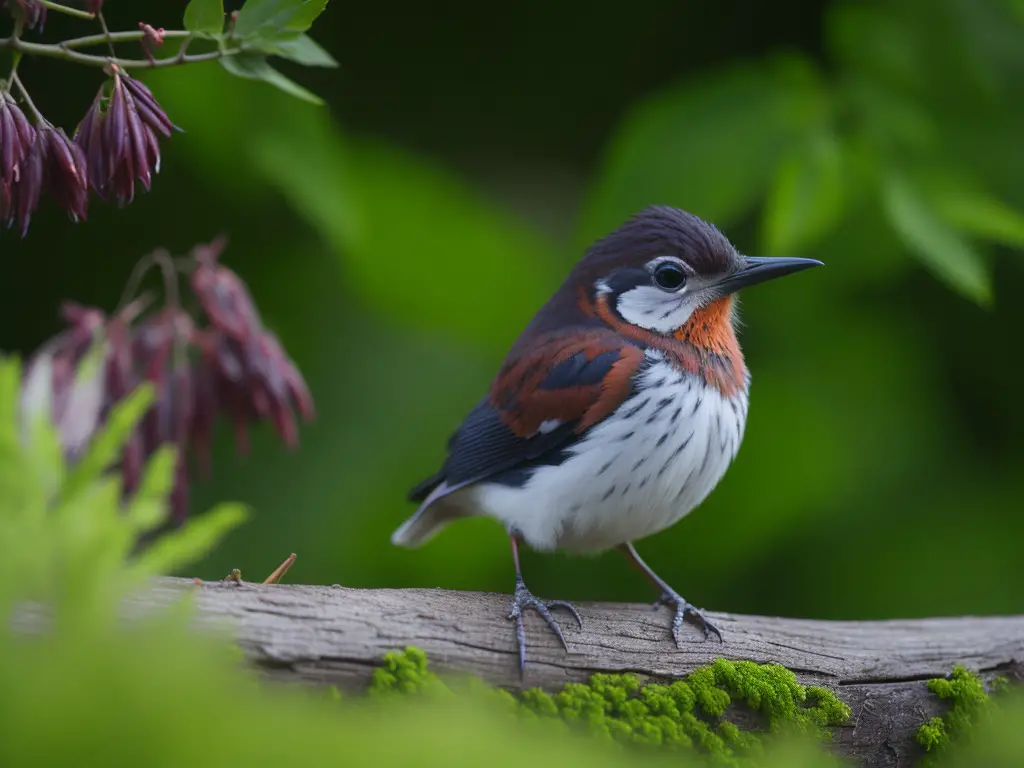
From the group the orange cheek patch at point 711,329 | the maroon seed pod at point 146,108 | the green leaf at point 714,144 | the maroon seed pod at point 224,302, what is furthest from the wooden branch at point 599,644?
the green leaf at point 714,144

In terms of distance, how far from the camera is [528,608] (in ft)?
8.50

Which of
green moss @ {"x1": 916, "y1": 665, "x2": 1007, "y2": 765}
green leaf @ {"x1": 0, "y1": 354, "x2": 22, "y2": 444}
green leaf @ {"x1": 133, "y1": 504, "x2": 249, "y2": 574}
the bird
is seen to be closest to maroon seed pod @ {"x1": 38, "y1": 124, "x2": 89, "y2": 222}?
green leaf @ {"x1": 0, "y1": 354, "x2": 22, "y2": 444}

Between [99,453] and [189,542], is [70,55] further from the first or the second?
[189,542]

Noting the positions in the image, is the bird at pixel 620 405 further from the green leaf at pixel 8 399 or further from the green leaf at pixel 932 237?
the green leaf at pixel 8 399

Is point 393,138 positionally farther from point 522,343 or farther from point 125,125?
point 125,125

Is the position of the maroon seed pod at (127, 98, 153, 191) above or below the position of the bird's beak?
above

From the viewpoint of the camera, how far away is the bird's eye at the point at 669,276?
2943 mm

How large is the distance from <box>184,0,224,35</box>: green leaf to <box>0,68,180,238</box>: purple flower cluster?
0.46ft

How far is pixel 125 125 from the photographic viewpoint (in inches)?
72.1

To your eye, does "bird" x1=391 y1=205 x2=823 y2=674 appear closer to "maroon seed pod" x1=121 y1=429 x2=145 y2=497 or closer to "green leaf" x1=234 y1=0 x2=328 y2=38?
"maroon seed pod" x1=121 y1=429 x2=145 y2=497

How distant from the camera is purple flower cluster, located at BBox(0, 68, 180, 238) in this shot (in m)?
1.76

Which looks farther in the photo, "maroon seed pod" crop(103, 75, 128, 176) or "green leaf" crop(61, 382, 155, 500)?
"maroon seed pod" crop(103, 75, 128, 176)

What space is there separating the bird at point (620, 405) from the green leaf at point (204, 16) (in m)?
1.29

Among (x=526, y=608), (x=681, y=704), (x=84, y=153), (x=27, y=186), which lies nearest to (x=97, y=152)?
(x=84, y=153)
